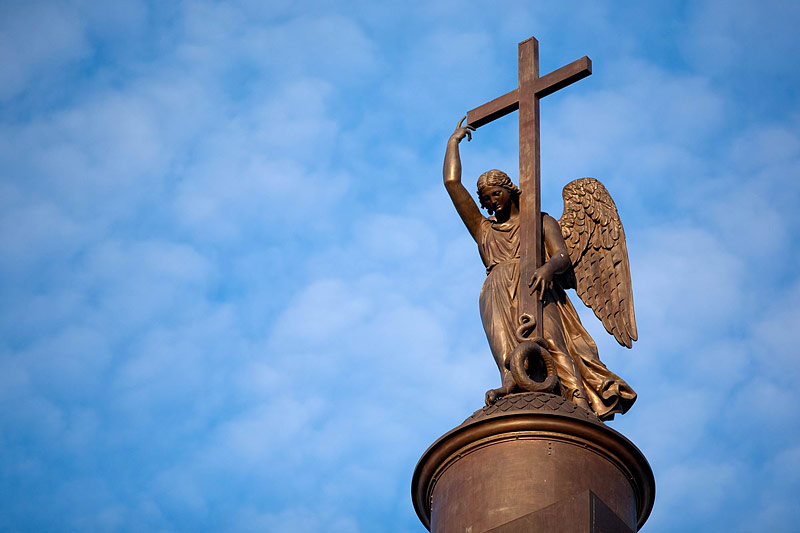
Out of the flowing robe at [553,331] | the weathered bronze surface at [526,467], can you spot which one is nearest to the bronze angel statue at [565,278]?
the flowing robe at [553,331]

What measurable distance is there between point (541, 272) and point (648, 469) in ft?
7.40

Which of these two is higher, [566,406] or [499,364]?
[499,364]

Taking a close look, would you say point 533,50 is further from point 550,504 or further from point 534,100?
point 550,504

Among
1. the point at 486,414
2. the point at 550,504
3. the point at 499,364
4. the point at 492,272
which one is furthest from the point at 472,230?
the point at 550,504

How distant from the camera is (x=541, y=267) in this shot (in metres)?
13.1

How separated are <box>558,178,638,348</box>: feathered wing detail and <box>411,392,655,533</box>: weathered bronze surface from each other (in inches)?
75.8

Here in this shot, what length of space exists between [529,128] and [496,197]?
40.0 inches

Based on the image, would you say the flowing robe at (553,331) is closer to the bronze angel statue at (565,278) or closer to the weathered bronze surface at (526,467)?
the bronze angel statue at (565,278)

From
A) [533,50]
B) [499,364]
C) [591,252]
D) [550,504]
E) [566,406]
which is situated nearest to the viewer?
[550,504]

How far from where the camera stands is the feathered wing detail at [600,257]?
13516 mm

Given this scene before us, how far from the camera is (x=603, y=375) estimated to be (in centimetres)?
1273

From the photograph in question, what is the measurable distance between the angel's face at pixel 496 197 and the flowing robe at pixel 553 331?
19 centimetres

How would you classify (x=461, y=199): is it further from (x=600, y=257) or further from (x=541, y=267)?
(x=600, y=257)

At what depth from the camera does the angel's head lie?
13.6 metres
